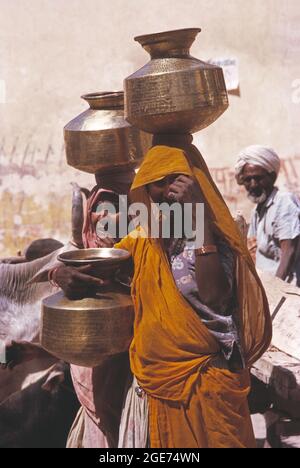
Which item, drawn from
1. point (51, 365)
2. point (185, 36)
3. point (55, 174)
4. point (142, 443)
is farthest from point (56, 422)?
point (55, 174)

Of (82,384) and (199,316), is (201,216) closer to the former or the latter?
(199,316)

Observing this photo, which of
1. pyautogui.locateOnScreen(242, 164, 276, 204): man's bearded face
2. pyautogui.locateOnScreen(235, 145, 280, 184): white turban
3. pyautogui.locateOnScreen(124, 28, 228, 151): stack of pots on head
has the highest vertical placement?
pyautogui.locateOnScreen(124, 28, 228, 151): stack of pots on head

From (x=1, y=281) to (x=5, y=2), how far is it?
650cm

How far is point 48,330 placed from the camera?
4703 millimetres

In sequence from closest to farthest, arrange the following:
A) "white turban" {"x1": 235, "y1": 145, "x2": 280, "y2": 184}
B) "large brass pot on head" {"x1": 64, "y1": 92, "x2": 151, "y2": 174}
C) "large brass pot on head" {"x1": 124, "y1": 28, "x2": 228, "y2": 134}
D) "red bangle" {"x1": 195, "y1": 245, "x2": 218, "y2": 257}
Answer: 1. "red bangle" {"x1": 195, "y1": 245, "x2": 218, "y2": 257}
2. "large brass pot on head" {"x1": 124, "y1": 28, "x2": 228, "y2": 134}
3. "large brass pot on head" {"x1": 64, "y1": 92, "x2": 151, "y2": 174}
4. "white turban" {"x1": 235, "y1": 145, "x2": 280, "y2": 184}

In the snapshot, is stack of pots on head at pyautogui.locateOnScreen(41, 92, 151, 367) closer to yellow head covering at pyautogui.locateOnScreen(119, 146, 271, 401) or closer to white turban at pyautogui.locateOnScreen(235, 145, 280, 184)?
yellow head covering at pyautogui.locateOnScreen(119, 146, 271, 401)

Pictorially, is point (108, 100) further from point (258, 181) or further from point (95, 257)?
point (258, 181)

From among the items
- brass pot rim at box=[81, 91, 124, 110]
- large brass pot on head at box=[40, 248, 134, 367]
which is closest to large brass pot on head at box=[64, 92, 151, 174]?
brass pot rim at box=[81, 91, 124, 110]

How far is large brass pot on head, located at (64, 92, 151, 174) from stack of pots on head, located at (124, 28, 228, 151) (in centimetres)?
89

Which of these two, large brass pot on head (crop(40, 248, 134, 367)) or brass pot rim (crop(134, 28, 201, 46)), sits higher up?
brass pot rim (crop(134, 28, 201, 46))

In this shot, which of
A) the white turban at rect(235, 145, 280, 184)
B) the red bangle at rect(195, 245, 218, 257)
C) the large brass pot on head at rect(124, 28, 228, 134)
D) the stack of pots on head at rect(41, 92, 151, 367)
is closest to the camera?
the red bangle at rect(195, 245, 218, 257)

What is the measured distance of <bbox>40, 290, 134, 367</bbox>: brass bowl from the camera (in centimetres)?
459

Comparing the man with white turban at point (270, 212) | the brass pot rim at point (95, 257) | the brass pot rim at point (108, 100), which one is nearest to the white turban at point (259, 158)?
the man with white turban at point (270, 212)

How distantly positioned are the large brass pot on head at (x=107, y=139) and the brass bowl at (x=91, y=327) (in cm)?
111
